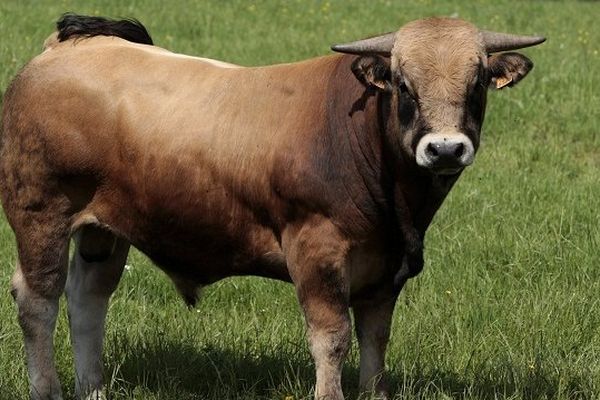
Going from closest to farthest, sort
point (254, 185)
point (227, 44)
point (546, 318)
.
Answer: point (254, 185) < point (546, 318) < point (227, 44)

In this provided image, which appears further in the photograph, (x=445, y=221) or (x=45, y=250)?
(x=445, y=221)

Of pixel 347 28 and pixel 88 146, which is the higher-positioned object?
pixel 88 146

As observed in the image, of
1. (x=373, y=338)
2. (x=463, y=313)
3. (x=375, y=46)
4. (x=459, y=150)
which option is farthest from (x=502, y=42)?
(x=463, y=313)

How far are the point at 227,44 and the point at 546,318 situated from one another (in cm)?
834

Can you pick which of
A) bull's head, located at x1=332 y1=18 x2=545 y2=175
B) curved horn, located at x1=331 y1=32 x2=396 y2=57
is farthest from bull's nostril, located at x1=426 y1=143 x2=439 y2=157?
curved horn, located at x1=331 y1=32 x2=396 y2=57

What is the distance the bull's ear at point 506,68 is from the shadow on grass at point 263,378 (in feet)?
4.74

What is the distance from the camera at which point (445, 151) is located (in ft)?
17.1

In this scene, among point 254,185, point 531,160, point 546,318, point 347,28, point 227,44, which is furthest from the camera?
point 347,28

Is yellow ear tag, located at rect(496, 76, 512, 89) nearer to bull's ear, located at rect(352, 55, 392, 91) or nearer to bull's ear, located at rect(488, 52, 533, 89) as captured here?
bull's ear, located at rect(488, 52, 533, 89)

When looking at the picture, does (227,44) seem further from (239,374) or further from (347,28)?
(239,374)

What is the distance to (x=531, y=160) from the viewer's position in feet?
36.1

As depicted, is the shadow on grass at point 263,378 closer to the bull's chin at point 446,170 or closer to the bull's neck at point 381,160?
the bull's neck at point 381,160

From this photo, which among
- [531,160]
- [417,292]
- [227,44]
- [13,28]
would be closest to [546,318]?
[417,292]

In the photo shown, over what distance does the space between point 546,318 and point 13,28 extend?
371 inches
